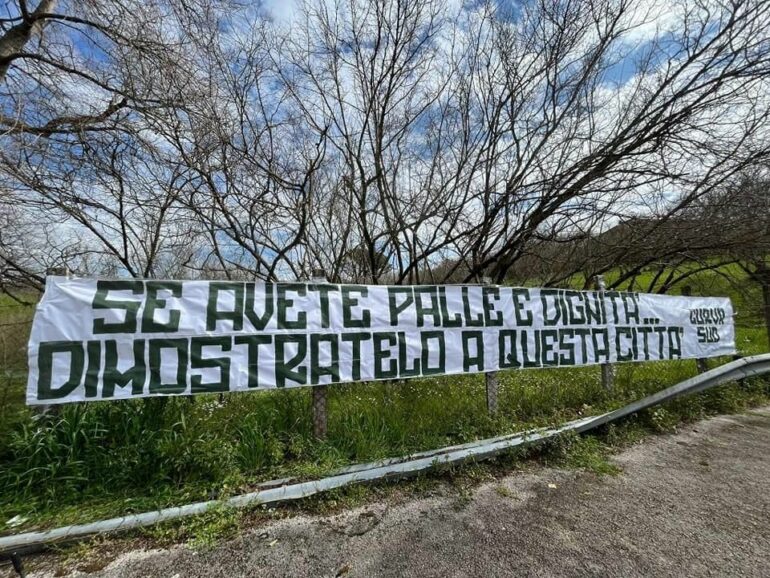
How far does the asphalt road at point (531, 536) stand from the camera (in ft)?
5.65

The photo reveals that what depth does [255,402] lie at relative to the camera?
131 inches

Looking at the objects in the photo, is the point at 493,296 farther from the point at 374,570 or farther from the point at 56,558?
the point at 56,558

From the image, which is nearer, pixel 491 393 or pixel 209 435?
pixel 209 435

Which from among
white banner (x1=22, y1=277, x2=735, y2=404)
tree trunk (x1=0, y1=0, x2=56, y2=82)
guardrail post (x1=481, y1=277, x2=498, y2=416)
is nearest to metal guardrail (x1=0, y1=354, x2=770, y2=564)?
guardrail post (x1=481, y1=277, x2=498, y2=416)

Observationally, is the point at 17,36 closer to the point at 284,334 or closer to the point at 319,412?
the point at 284,334

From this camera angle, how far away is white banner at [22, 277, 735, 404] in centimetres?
237

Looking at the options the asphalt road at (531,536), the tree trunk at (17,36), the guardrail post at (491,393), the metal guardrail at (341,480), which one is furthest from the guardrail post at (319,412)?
the tree trunk at (17,36)

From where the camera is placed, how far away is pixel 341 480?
2326mm

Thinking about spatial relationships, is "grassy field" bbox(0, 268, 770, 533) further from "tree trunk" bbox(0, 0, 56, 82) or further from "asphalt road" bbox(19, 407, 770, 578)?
"tree trunk" bbox(0, 0, 56, 82)

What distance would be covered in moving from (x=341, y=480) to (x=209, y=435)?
44.1 inches

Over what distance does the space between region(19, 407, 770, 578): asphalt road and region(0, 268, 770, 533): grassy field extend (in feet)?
1.60

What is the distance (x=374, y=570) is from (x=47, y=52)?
18.9 ft

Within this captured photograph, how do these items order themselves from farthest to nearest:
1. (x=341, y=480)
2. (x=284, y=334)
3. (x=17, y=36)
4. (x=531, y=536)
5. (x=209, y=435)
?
(x=17, y=36), (x=284, y=334), (x=209, y=435), (x=341, y=480), (x=531, y=536)

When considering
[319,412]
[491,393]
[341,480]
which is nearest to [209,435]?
[319,412]
